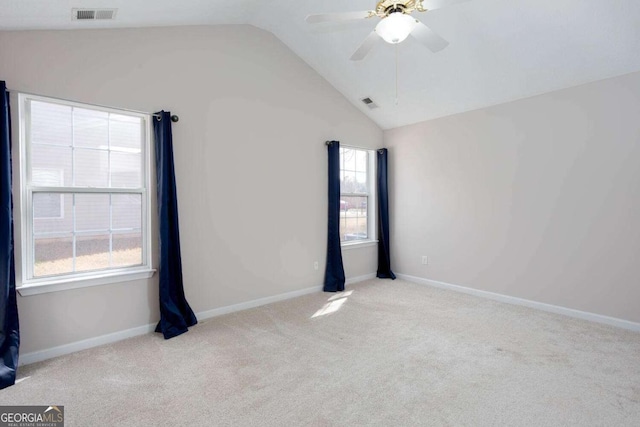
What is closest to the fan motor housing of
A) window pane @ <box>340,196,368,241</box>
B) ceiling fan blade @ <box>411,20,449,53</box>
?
ceiling fan blade @ <box>411,20,449,53</box>

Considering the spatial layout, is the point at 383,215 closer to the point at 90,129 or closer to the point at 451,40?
the point at 451,40

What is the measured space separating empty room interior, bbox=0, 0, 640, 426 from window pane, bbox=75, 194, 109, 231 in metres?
0.02

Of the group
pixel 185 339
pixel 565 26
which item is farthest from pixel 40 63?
pixel 565 26

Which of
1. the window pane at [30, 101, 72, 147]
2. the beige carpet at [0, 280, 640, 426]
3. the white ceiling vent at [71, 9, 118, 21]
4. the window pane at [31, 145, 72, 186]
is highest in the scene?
the white ceiling vent at [71, 9, 118, 21]

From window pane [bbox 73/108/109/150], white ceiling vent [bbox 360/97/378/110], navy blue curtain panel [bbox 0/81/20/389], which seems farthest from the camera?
white ceiling vent [bbox 360/97/378/110]

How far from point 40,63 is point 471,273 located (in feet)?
16.7

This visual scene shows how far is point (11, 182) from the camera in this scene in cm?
250

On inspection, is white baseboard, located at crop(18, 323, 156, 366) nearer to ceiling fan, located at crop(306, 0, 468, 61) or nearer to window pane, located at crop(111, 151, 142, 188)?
window pane, located at crop(111, 151, 142, 188)

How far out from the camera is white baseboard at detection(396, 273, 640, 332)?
10.8 ft

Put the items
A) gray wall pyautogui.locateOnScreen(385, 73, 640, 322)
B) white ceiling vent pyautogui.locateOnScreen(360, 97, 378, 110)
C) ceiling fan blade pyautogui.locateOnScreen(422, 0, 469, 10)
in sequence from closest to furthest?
ceiling fan blade pyautogui.locateOnScreen(422, 0, 469, 10) < gray wall pyautogui.locateOnScreen(385, 73, 640, 322) < white ceiling vent pyautogui.locateOnScreen(360, 97, 378, 110)

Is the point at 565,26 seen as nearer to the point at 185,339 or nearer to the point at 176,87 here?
the point at 176,87

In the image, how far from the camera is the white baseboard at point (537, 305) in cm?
331

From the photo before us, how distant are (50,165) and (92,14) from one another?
4.11ft

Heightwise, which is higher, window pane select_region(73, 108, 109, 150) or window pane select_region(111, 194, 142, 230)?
window pane select_region(73, 108, 109, 150)
